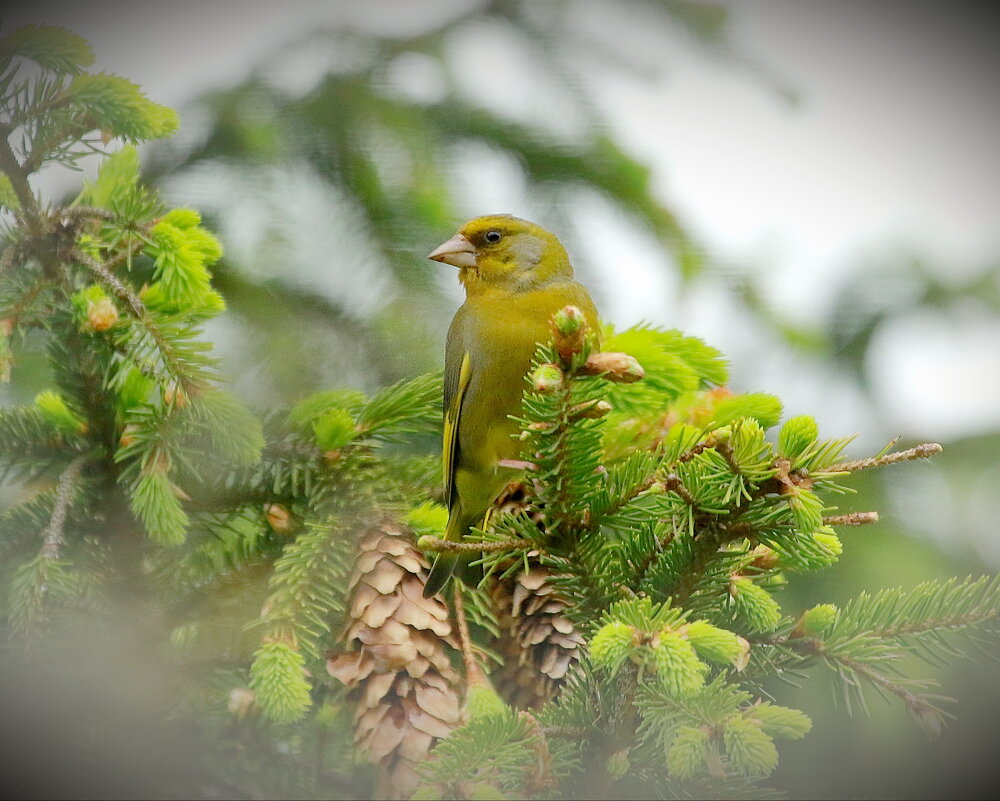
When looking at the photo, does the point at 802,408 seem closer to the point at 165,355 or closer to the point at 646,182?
the point at 646,182

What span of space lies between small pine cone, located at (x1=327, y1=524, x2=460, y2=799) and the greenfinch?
0.18 feet

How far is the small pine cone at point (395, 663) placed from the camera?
127 cm

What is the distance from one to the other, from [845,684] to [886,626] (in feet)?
0.28

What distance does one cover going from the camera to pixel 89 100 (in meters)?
1.26

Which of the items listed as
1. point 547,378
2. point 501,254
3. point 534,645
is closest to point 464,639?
point 534,645

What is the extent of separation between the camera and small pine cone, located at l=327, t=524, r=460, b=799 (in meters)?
1.27

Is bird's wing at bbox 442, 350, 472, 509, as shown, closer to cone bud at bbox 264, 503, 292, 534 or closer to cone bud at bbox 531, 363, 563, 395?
cone bud at bbox 264, 503, 292, 534

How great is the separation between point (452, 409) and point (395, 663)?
1.59ft

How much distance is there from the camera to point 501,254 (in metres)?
1.84

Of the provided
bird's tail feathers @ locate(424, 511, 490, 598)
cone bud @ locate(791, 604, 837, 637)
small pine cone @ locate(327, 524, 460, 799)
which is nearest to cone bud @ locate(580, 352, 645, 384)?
cone bud @ locate(791, 604, 837, 637)

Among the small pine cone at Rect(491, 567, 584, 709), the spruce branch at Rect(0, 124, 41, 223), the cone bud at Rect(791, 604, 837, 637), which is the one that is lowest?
the small pine cone at Rect(491, 567, 584, 709)

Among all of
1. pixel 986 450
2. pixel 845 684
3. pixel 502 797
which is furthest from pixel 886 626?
pixel 986 450

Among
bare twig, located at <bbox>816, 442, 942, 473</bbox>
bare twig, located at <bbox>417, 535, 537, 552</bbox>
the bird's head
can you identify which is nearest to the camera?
bare twig, located at <bbox>816, 442, 942, 473</bbox>

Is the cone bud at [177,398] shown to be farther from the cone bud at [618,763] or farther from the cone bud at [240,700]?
the cone bud at [618,763]
